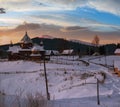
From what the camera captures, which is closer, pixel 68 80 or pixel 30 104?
pixel 30 104

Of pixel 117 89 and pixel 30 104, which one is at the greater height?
pixel 30 104

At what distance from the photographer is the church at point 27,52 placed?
320 ft

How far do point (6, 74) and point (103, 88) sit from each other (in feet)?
112

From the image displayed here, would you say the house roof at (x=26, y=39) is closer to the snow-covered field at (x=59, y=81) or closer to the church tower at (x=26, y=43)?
the church tower at (x=26, y=43)

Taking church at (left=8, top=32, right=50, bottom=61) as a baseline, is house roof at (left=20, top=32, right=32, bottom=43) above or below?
above

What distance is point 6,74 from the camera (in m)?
76.4

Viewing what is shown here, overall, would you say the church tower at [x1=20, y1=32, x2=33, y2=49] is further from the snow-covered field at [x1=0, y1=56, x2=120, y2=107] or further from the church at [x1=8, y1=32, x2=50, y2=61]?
the snow-covered field at [x1=0, y1=56, x2=120, y2=107]

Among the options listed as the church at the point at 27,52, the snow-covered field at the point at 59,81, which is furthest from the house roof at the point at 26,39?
the snow-covered field at the point at 59,81

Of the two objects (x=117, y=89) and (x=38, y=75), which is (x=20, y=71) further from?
(x=117, y=89)

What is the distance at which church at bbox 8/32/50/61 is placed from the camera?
9748 cm

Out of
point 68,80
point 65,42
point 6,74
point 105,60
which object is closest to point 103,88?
point 68,80

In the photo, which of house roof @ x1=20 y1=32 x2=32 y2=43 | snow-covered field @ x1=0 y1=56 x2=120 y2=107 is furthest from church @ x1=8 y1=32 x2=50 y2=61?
snow-covered field @ x1=0 y1=56 x2=120 y2=107

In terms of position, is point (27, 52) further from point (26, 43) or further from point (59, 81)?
point (59, 81)

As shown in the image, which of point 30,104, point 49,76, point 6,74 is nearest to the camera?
point 30,104
